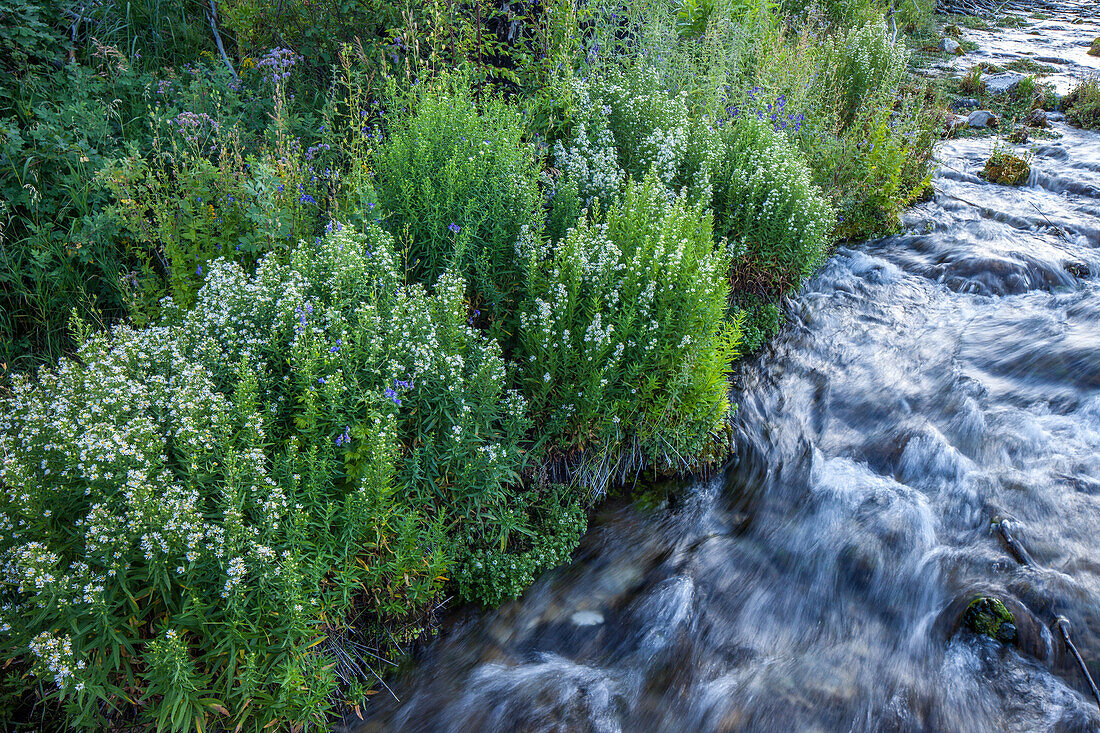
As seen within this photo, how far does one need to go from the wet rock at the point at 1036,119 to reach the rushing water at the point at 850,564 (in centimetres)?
582

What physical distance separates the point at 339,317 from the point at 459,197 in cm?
158

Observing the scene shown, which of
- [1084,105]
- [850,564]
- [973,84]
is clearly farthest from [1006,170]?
[850,564]

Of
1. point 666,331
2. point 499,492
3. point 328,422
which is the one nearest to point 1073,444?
point 666,331

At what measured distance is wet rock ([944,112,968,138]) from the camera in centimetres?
1105

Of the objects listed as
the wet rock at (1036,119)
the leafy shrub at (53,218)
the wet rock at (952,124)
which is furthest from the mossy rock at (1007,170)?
the leafy shrub at (53,218)

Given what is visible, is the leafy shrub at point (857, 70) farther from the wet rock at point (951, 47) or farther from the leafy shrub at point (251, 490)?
the leafy shrub at point (251, 490)

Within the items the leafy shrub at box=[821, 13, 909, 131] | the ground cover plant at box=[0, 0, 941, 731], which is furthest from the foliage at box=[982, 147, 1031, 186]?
the ground cover plant at box=[0, 0, 941, 731]

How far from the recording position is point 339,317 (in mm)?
3682

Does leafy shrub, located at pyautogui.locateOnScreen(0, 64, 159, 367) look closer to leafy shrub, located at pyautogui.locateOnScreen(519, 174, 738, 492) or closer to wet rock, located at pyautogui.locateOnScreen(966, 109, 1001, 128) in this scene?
leafy shrub, located at pyautogui.locateOnScreen(519, 174, 738, 492)

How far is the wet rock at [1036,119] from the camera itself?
11.1m

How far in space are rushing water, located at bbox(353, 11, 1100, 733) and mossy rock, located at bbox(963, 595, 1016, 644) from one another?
2.4 inches

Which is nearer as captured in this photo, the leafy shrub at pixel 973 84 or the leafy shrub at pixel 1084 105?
the leafy shrub at pixel 1084 105

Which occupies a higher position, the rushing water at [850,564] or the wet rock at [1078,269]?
the wet rock at [1078,269]

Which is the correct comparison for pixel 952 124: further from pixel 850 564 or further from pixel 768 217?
pixel 850 564
